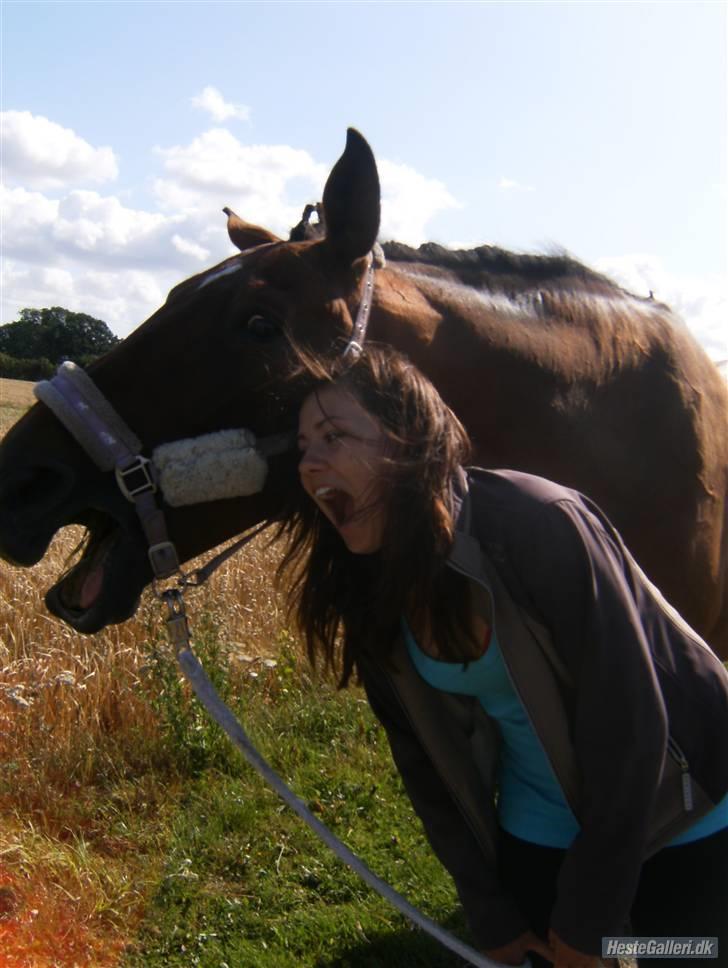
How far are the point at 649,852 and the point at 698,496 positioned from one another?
145cm

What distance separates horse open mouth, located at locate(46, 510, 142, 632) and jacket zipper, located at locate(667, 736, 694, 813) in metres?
1.34

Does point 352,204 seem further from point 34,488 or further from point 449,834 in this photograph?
point 449,834

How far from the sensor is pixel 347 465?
6.49 ft

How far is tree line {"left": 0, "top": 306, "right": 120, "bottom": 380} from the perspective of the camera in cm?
3856

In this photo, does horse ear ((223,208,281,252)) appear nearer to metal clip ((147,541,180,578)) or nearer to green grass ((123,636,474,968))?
metal clip ((147,541,180,578))

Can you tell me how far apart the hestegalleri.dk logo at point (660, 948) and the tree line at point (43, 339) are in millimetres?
35073

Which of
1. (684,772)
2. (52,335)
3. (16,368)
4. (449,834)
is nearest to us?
(684,772)

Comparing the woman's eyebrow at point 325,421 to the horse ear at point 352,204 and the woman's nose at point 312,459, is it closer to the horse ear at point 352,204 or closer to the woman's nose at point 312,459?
the woman's nose at point 312,459

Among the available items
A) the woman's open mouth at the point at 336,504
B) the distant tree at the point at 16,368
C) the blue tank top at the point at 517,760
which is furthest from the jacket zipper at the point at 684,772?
the distant tree at the point at 16,368

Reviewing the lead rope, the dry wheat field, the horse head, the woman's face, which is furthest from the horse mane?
the lead rope

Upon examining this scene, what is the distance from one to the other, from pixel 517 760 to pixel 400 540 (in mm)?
680

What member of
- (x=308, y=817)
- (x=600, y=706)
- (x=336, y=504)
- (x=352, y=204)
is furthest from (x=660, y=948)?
(x=352, y=204)

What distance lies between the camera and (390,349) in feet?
7.02

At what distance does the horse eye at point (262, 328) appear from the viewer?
2.35 metres
